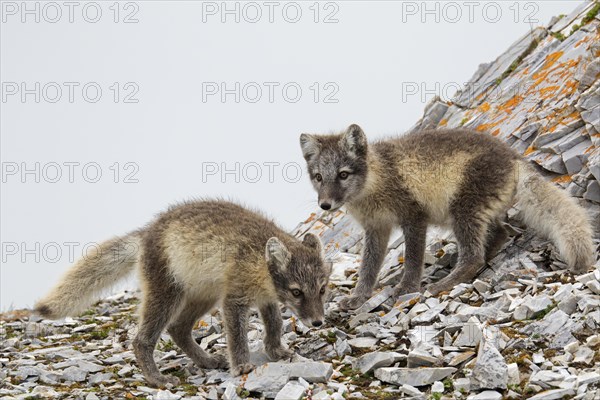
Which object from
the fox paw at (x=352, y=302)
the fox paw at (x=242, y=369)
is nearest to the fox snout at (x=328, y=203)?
the fox paw at (x=352, y=302)

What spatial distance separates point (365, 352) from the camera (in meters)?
8.21

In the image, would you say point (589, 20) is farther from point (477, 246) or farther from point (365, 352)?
point (365, 352)

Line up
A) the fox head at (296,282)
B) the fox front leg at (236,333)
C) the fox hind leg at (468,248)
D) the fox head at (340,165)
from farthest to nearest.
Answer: the fox head at (340,165) → the fox hind leg at (468,248) → the fox head at (296,282) → the fox front leg at (236,333)

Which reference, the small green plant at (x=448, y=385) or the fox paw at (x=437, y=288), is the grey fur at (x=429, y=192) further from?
the small green plant at (x=448, y=385)

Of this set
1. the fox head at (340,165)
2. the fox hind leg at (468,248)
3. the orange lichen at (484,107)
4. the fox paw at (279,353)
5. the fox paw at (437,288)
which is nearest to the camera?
the fox paw at (279,353)

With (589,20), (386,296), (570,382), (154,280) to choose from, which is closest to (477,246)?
(386,296)

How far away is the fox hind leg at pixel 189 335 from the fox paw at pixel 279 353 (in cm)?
68

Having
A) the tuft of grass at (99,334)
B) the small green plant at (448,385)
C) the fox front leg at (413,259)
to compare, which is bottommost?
the tuft of grass at (99,334)

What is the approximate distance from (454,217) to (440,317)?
1857mm

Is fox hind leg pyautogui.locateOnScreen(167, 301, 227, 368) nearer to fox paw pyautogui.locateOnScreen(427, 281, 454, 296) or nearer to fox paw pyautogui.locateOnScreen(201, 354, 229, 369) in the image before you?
fox paw pyautogui.locateOnScreen(201, 354, 229, 369)

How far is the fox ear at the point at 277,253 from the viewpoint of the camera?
811cm

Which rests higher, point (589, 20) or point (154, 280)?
point (589, 20)

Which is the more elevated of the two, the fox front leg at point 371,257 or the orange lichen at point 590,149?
the orange lichen at point 590,149

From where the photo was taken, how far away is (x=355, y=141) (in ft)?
33.1
